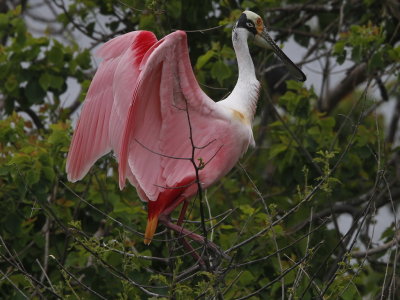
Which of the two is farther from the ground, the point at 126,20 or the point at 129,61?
the point at 129,61

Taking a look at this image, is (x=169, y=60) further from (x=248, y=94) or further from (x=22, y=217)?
(x=22, y=217)

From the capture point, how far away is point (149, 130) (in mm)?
5328

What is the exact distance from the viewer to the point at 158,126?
17.5ft

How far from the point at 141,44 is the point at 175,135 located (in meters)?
0.49

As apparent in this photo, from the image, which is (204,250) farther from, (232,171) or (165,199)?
(232,171)

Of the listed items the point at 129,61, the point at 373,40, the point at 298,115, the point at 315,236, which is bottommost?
the point at 315,236

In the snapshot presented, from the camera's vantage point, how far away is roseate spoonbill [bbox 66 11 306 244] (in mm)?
5176

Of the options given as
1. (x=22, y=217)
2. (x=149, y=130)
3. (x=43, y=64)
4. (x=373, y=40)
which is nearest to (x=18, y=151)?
(x=22, y=217)

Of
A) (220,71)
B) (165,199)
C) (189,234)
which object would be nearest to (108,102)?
(165,199)

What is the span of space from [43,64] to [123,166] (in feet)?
8.86

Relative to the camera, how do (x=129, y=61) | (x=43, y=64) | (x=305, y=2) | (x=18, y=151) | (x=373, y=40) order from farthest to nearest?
1. (x=305, y=2)
2. (x=43, y=64)
3. (x=373, y=40)
4. (x=18, y=151)
5. (x=129, y=61)

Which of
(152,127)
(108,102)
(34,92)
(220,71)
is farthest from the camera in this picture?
(34,92)

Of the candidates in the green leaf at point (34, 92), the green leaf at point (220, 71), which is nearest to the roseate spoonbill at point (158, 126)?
the green leaf at point (220, 71)

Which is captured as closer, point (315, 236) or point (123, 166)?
point (123, 166)
